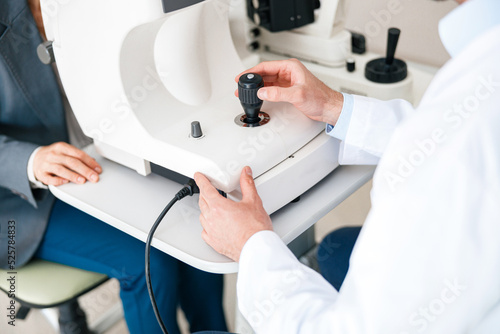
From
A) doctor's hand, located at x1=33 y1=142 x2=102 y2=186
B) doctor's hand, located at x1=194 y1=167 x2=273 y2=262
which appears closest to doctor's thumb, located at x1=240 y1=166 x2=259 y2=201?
doctor's hand, located at x1=194 y1=167 x2=273 y2=262

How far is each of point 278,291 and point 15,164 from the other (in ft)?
2.26

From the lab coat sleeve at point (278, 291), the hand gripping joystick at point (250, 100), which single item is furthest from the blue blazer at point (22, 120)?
the lab coat sleeve at point (278, 291)

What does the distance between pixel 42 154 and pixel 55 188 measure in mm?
91

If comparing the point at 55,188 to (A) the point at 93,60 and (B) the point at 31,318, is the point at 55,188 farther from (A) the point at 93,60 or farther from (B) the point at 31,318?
(B) the point at 31,318

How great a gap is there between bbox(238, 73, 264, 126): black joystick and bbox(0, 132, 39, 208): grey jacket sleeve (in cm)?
50

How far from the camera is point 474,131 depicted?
579 millimetres

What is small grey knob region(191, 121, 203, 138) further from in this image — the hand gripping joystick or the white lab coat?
the white lab coat

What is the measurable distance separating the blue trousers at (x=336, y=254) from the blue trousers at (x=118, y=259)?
1.17 ft

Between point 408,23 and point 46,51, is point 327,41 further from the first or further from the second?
point 408,23

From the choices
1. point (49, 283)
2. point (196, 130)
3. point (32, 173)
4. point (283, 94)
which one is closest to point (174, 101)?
point (196, 130)

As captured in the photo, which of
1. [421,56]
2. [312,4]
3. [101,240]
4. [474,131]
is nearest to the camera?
[474,131]

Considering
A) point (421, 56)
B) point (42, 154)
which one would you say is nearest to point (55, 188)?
point (42, 154)

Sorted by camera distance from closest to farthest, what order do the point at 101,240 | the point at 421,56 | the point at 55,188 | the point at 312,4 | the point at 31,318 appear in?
the point at 55,188 → the point at 101,240 → the point at 312,4 → the point at 31,318 → the point at 421,56

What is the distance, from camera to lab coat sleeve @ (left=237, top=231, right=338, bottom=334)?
0.71 metres
